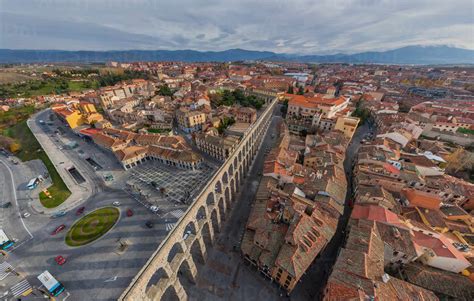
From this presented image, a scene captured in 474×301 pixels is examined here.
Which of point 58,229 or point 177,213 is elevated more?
point 177,213

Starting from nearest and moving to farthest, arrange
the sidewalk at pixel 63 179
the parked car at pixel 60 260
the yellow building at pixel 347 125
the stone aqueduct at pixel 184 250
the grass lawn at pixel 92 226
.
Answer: the stone aqueduct at pixel 184 250, the parked car at pixel 60 260, the grass lawn at pixel 92 226, the sidewalk at pixel 63 179, the yellow building at pixel 347 125

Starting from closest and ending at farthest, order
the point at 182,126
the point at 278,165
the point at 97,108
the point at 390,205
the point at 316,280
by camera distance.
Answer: the point at 316,280 < the point at 390,205 < the point at 278,165 < the point at 182,126 < the point at 97,108

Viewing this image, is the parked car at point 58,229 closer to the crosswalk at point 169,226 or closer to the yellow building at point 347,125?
the crosswalk at point 169,226

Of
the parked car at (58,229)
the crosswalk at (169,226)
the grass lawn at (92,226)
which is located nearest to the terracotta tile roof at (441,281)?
the crosswalk at (169,226)

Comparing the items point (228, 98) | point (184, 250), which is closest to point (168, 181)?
point (184, 250)

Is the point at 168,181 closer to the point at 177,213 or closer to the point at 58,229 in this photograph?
the point at 177,213

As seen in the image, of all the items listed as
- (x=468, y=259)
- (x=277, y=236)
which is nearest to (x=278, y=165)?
(x=277, y=236)

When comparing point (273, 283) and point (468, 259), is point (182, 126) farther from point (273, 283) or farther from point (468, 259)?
point (468, 259)
